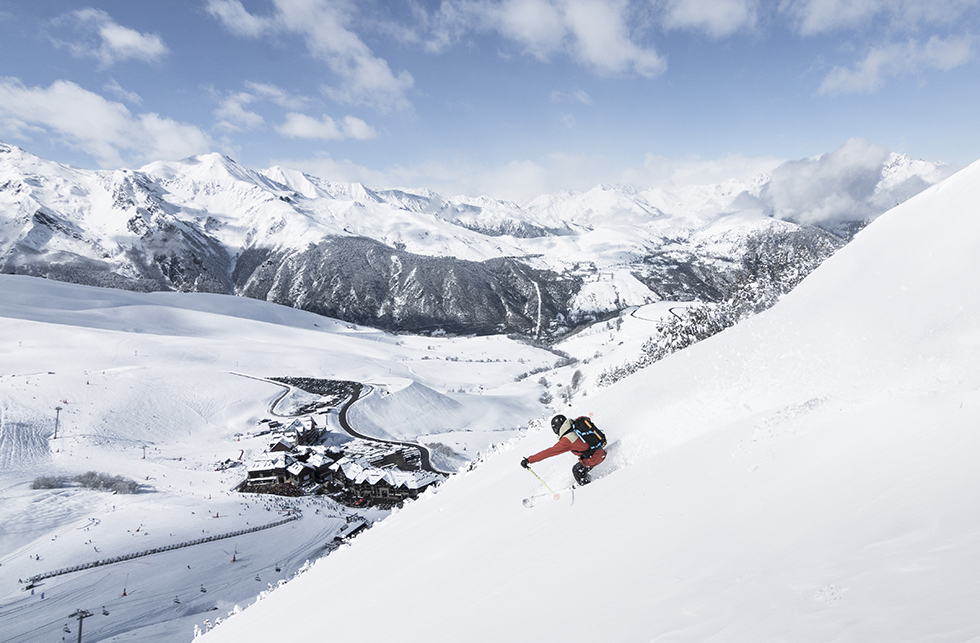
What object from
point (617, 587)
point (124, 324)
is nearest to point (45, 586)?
point (617, 587)

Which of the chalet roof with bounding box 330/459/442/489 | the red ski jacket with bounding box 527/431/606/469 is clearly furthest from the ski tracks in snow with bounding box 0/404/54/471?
the red ski jacket with bounding box 527/431/606/469

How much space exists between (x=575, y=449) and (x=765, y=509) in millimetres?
4248

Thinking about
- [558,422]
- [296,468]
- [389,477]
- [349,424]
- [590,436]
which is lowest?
[389,477]

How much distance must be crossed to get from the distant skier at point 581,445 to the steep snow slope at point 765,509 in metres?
0.42

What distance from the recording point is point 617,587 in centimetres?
480

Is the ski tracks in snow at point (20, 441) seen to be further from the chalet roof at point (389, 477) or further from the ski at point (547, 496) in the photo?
the ski at point (547, 496)

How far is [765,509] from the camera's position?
5199mm

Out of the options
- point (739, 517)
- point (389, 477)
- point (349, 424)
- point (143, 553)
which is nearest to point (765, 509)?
point (739, 517)

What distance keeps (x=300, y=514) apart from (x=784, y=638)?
144 feet

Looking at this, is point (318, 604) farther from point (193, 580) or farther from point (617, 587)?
Answer: point (193, 580)

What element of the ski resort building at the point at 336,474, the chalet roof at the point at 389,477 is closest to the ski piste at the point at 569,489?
the ski resort building at the point at 336,474

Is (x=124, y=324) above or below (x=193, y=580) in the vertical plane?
above

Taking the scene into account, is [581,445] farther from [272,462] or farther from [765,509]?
[272,462]

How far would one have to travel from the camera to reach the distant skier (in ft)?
30.2
